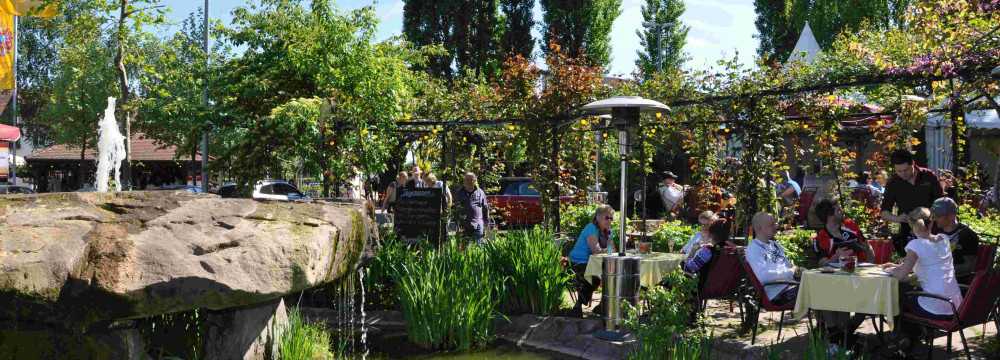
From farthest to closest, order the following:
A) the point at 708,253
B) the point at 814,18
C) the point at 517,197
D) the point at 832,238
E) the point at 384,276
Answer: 1. the point at 814,18
2. the point at 517,197
3. the point at 384,276
4. the point at 832,238
5. the point at 708,253

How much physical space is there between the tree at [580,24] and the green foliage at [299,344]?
83.5 ft

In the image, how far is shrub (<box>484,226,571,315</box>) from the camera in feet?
24.2

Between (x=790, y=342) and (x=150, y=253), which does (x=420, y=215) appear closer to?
(x=790, y=342)

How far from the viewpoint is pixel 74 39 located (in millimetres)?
13602

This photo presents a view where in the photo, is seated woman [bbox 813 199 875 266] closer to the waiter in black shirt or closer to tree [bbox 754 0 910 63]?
the waiter in black shirt

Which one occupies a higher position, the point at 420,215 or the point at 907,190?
the point at 907,190

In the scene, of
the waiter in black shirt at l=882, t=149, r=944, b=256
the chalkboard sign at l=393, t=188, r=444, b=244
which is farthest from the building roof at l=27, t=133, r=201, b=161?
the waiter in black shirt at l=882, t=149, r=944, b=256

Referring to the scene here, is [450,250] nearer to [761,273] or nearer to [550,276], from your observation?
[550,276]

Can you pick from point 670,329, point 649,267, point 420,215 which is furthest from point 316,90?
point 670,329

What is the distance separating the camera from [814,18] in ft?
124

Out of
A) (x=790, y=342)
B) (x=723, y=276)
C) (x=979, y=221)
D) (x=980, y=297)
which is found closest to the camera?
(x=980, y=297)

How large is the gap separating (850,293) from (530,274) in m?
2.69

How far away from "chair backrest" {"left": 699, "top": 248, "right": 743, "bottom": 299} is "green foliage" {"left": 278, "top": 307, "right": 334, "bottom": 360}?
3.03 metres

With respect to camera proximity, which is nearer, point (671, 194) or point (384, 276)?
point (384, 276)
